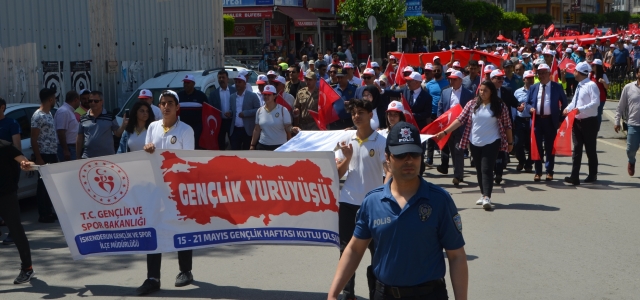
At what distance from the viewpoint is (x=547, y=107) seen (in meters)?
12.4

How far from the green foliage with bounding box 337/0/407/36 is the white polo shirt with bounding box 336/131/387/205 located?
3784 centimetres

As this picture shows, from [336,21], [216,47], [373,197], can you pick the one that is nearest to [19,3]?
[216,47]

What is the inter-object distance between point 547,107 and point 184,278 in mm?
7151

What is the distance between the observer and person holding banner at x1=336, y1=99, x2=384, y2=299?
6418mm

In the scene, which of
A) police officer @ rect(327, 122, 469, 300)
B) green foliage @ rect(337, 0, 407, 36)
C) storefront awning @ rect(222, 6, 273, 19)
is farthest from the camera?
green foliage @ rect(337, 0, 407, 36)

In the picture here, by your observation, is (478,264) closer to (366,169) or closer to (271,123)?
(366,169)

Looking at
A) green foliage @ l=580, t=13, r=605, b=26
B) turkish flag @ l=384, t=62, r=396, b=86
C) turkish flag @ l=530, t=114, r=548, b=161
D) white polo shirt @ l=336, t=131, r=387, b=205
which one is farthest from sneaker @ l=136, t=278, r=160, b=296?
green foliage @ l=580, t=13, r=605, b=26

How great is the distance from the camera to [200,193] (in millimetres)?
7082

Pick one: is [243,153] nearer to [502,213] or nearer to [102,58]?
[502,213]

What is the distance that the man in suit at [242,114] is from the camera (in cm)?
1270

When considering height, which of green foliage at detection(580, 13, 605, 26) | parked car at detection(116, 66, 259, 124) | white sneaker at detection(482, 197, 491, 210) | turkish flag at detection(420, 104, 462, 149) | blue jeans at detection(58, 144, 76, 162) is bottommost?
white sneaker at detection(482, 197, 491, 210)

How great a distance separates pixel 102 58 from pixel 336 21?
34.4 meters

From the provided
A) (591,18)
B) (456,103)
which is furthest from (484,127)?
(591,18)

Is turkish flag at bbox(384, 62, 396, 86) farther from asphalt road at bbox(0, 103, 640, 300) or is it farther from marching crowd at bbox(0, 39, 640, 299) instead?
asphalt road at bbox(0, 103, 640, 300)
